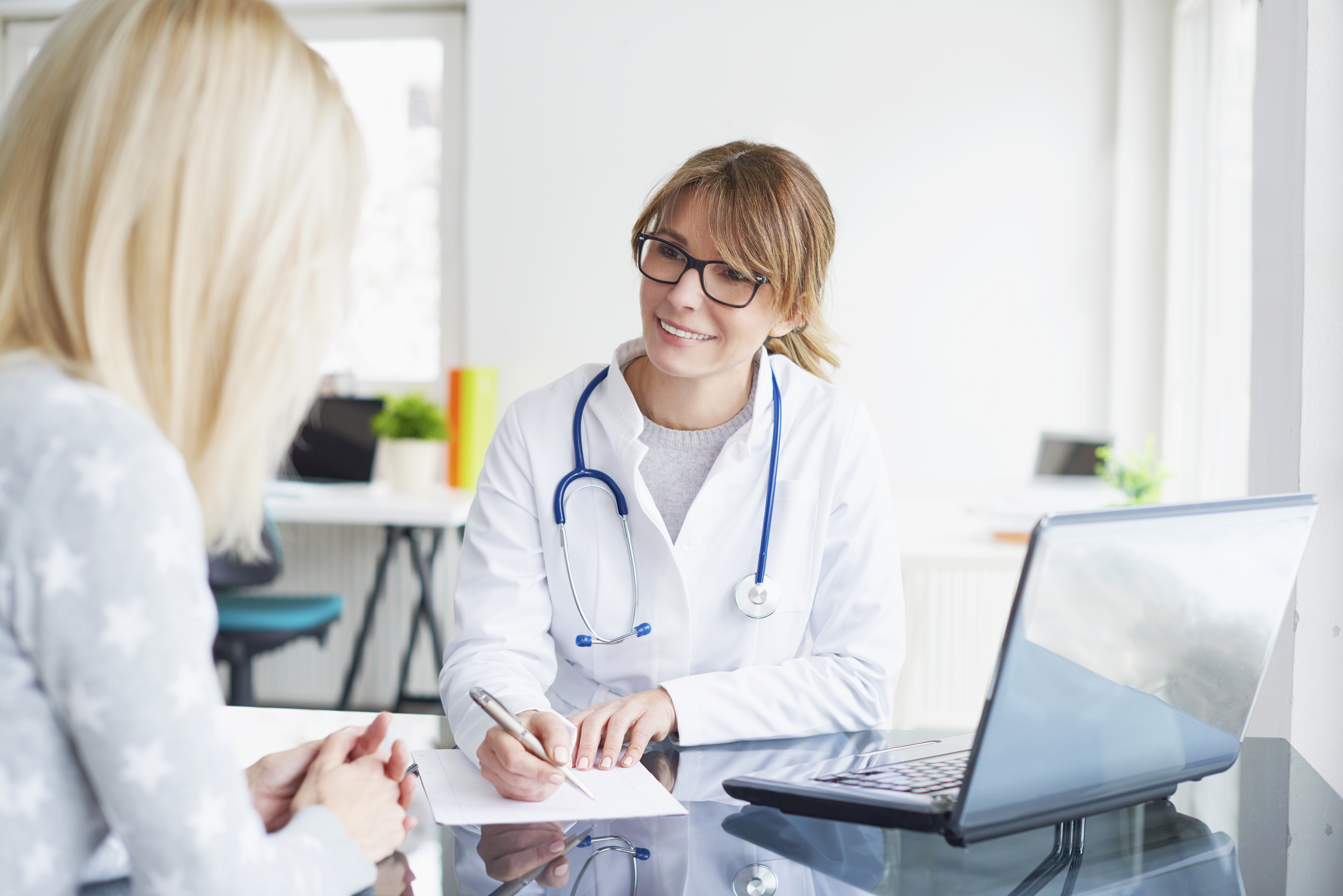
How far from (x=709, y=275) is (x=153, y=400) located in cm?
84

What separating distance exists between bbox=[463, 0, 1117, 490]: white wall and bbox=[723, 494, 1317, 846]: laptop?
2476 millimetres

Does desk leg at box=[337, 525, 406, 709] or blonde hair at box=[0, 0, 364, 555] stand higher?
blonde hair at box=[0, 0, 364, 555]

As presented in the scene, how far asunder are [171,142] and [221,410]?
6.5 inches

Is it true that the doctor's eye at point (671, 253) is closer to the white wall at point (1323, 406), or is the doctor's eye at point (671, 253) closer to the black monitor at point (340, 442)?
the white wall at point (1323, 406)

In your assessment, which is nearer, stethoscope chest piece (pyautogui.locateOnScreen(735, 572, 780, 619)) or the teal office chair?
stethoscope chest piece (pyautogui.locateOnScreen(735, 572, 780, 619))

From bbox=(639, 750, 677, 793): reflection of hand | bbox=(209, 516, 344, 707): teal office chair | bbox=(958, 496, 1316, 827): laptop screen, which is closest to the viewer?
bbox=(958, 496, 1316, 827): laptop screen

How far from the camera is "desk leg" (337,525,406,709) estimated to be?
3.29 meters

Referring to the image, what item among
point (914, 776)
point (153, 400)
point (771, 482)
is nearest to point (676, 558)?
point (771, 482)

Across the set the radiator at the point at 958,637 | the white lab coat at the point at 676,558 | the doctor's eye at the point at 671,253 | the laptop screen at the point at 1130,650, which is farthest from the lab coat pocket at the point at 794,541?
the radiator at the point at 958,637

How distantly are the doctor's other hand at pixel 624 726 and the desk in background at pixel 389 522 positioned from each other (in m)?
1.53

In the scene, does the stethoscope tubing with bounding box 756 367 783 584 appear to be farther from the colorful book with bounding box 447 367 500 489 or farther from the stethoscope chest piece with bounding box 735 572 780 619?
the colorful book with bounding box 447 367 500 489

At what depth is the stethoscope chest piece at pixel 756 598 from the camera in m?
1.30

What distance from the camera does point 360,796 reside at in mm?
722

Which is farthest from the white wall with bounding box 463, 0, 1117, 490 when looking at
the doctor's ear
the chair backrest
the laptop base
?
the laptop base
